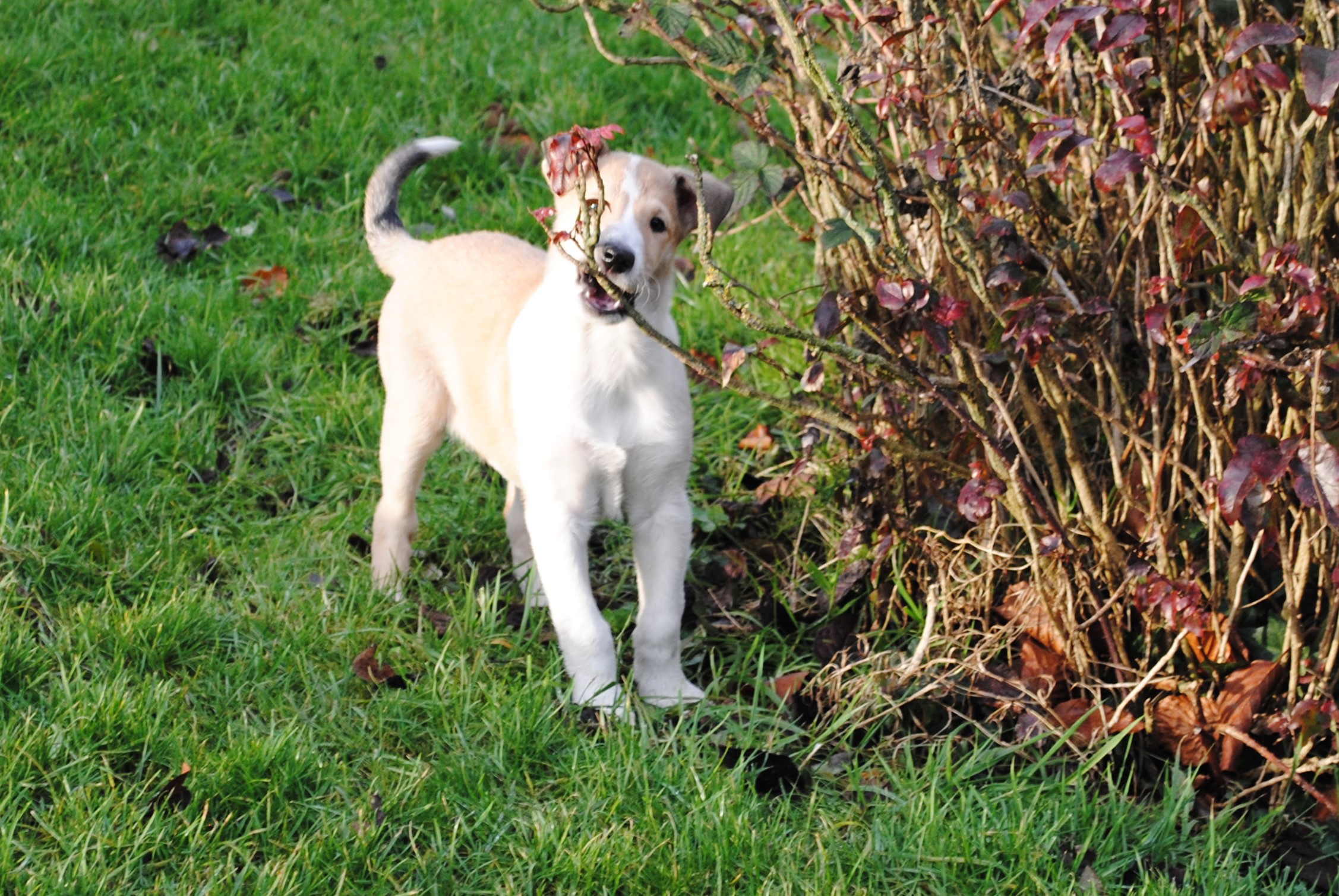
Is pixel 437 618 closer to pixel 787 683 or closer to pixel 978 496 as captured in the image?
pixel 787 683

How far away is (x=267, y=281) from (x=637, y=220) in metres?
2.33

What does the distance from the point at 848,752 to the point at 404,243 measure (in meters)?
2.02

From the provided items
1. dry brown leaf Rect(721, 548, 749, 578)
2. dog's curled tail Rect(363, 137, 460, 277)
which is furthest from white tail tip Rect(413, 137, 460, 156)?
dry brown leaf Rect(721, 548, 749, 578)

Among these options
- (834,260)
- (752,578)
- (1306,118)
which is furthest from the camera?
(752,578)

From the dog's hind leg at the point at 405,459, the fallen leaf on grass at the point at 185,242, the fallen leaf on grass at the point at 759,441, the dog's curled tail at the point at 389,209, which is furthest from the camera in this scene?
the fallen leaf on grass at the point at 185,242

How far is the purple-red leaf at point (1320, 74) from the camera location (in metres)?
2.09

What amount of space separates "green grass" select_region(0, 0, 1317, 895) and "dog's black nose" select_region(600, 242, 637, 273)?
1.02 meters

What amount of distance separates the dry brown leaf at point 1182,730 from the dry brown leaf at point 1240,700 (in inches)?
1.2

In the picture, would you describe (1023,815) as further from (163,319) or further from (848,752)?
(163,319)

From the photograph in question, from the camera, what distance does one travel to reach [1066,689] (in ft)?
11.3

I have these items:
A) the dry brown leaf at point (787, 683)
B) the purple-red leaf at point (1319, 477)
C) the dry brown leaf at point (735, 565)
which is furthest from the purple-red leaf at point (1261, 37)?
the dry brown leaf at point (735, 565)

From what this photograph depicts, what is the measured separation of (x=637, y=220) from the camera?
3.19 metres

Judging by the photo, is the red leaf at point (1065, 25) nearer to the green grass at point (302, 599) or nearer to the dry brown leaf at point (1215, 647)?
the dry brown leaf at point (1215, 647)

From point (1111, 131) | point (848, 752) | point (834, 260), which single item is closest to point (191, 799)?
point (848, 752)
